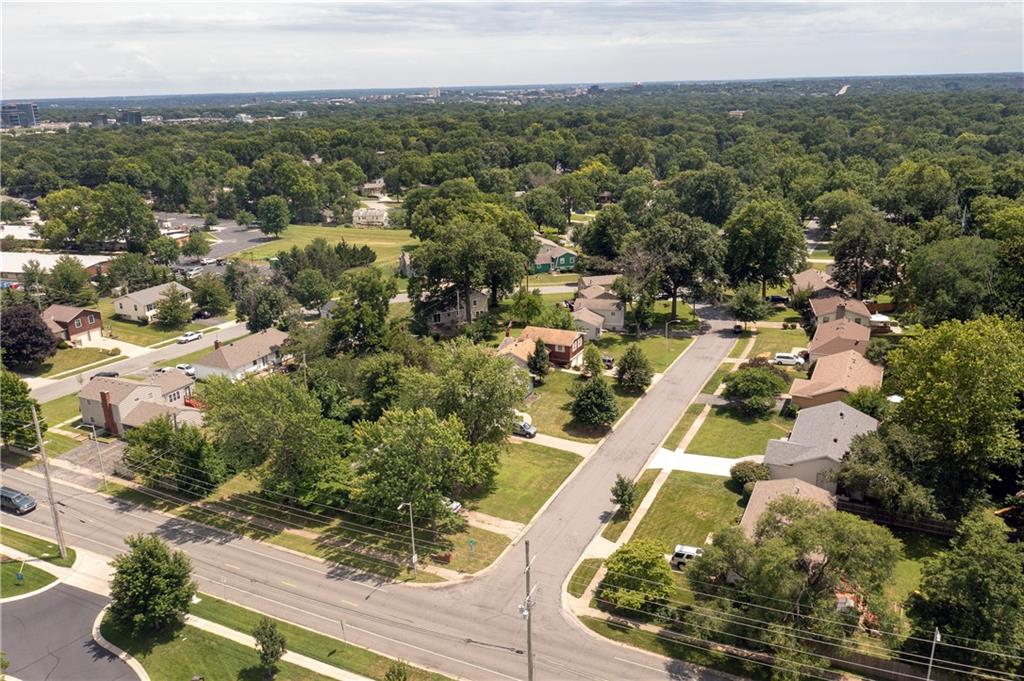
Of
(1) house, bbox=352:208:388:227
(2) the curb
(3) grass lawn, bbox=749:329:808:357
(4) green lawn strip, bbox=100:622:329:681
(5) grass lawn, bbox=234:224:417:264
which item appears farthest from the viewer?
(1) house, bbox=352:208:388:227

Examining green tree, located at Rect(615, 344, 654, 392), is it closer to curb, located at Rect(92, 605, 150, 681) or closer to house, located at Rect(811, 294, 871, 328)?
house, located at Rect(811, 294, 871, 328)

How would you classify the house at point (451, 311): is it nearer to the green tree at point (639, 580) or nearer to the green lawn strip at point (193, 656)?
the green tree at point (639, 580)

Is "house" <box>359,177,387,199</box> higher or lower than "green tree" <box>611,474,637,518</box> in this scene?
higher

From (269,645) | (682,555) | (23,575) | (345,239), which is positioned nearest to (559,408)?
(682,555)

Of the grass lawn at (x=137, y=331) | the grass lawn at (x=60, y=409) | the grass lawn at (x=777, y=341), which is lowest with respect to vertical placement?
the grass lawn at (x=60, y=409)

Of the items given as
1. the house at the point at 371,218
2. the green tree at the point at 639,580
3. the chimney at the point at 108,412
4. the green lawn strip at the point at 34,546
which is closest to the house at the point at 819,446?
the green tree at the point at 639,580

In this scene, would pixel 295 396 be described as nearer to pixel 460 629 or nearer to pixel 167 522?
pixel 167 522

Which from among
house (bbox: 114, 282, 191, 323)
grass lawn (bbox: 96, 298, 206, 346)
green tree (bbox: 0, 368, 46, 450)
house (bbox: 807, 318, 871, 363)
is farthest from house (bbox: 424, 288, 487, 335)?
green tree (bbox: 0, 368, 46, 450)
